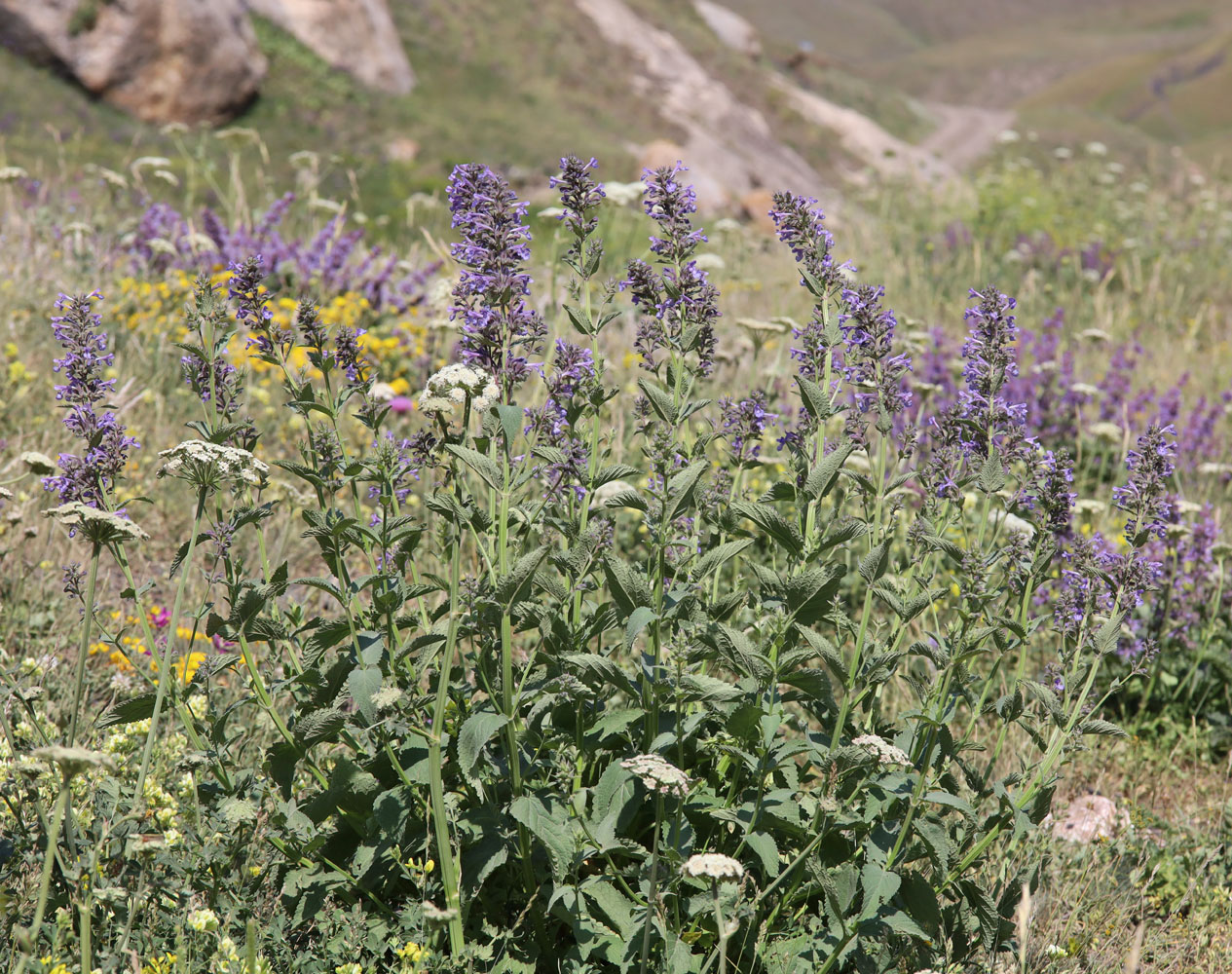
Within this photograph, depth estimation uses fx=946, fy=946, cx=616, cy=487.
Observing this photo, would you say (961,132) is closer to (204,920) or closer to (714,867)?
(714,867)

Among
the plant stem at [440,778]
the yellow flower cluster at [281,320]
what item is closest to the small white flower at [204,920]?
the plant stem at [440,778]

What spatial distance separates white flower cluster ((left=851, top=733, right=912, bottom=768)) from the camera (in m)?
1.70

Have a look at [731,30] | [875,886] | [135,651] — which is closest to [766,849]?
[875,886]

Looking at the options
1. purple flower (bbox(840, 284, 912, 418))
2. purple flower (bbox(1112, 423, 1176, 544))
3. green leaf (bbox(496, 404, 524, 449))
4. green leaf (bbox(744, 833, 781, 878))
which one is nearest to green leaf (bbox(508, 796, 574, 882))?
green leaf (bbox(744, 833, 781, 878))

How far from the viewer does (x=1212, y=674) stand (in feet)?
11.6

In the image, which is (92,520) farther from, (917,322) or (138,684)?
(917,322)

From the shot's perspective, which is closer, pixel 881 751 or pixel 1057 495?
pixel 881 751

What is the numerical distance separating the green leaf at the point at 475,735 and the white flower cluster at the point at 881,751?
67 cm

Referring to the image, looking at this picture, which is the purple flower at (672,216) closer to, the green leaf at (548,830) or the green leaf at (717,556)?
the green leaf at (717,556)

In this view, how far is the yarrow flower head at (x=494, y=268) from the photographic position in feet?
6.35

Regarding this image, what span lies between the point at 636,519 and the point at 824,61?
45146 millimetres

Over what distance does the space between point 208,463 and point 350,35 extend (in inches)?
919

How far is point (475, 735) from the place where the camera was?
5.73ft

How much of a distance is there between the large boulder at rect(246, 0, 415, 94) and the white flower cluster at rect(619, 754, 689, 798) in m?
23.2
